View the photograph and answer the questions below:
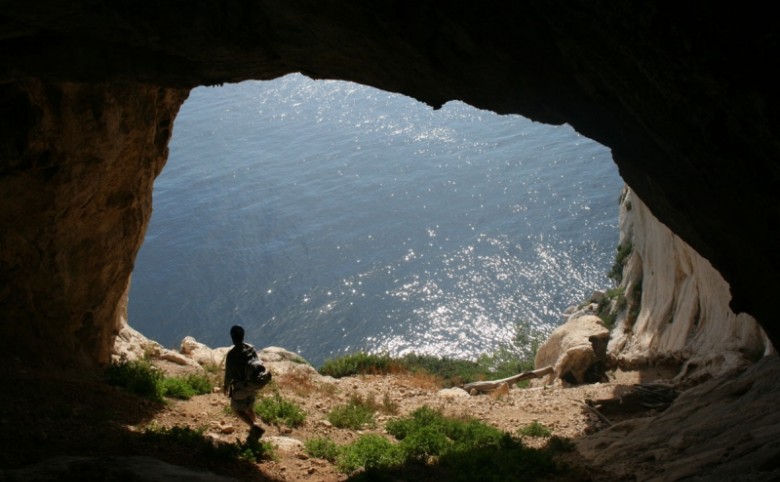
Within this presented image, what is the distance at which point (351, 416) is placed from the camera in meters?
12.6

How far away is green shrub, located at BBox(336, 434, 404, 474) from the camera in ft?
32.4

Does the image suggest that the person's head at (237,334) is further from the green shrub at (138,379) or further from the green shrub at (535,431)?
the green shrub at (535,431)

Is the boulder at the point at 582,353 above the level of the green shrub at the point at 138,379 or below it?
below

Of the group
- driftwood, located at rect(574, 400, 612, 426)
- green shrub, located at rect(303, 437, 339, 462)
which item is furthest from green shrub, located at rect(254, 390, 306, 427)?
driftwood, located at rect(574, 400, 612, 426)

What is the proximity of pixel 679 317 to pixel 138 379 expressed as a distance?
1190 centimetres

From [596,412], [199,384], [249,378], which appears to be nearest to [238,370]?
[249,378]

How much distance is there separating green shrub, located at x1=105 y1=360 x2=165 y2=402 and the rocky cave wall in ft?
2.21

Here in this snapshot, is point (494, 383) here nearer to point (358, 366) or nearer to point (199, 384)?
point (358, 366)

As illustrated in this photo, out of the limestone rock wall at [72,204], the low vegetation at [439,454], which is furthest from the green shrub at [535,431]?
the limestone rock wall at [72,204]

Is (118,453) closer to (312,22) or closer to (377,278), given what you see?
(312,22)

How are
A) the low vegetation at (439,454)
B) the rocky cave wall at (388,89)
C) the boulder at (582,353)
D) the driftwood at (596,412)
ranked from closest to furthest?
the rocky cave wall at (388,89) < the low vegetation at (439,454) < the driftwood at (596,412) < the boulder at (582,353)

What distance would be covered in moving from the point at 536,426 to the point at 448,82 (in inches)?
283

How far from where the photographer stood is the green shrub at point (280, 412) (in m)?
11.8

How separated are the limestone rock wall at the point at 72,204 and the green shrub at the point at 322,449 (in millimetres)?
4507
